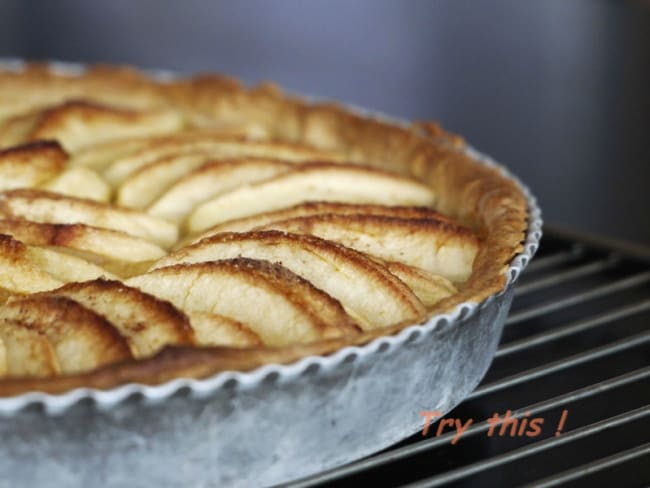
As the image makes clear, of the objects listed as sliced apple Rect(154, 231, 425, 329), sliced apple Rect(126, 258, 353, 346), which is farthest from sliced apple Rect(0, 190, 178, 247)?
sliced apple Rect(126, 258, 353, 346)

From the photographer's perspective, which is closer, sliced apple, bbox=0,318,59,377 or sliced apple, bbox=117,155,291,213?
sliced apple, bbox=0,318,59,377

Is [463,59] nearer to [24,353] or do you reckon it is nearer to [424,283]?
[424,283]

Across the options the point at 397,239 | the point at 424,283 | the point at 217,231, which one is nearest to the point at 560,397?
the point at 424,283

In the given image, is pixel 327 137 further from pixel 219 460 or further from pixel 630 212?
pixel 219 460

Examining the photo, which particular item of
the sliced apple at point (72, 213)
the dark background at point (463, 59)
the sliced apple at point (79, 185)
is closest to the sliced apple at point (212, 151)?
the sliced apple at point (79, 185)

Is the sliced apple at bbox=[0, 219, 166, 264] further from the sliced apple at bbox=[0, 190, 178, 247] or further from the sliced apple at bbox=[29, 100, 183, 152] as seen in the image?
the sliced apple at bbox=[29, 100, 183, 152]

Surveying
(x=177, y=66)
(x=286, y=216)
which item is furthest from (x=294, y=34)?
(x=286, y=216)

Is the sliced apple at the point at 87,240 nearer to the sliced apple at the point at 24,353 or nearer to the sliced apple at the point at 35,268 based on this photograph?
the sliced apple at the point at 35,268
